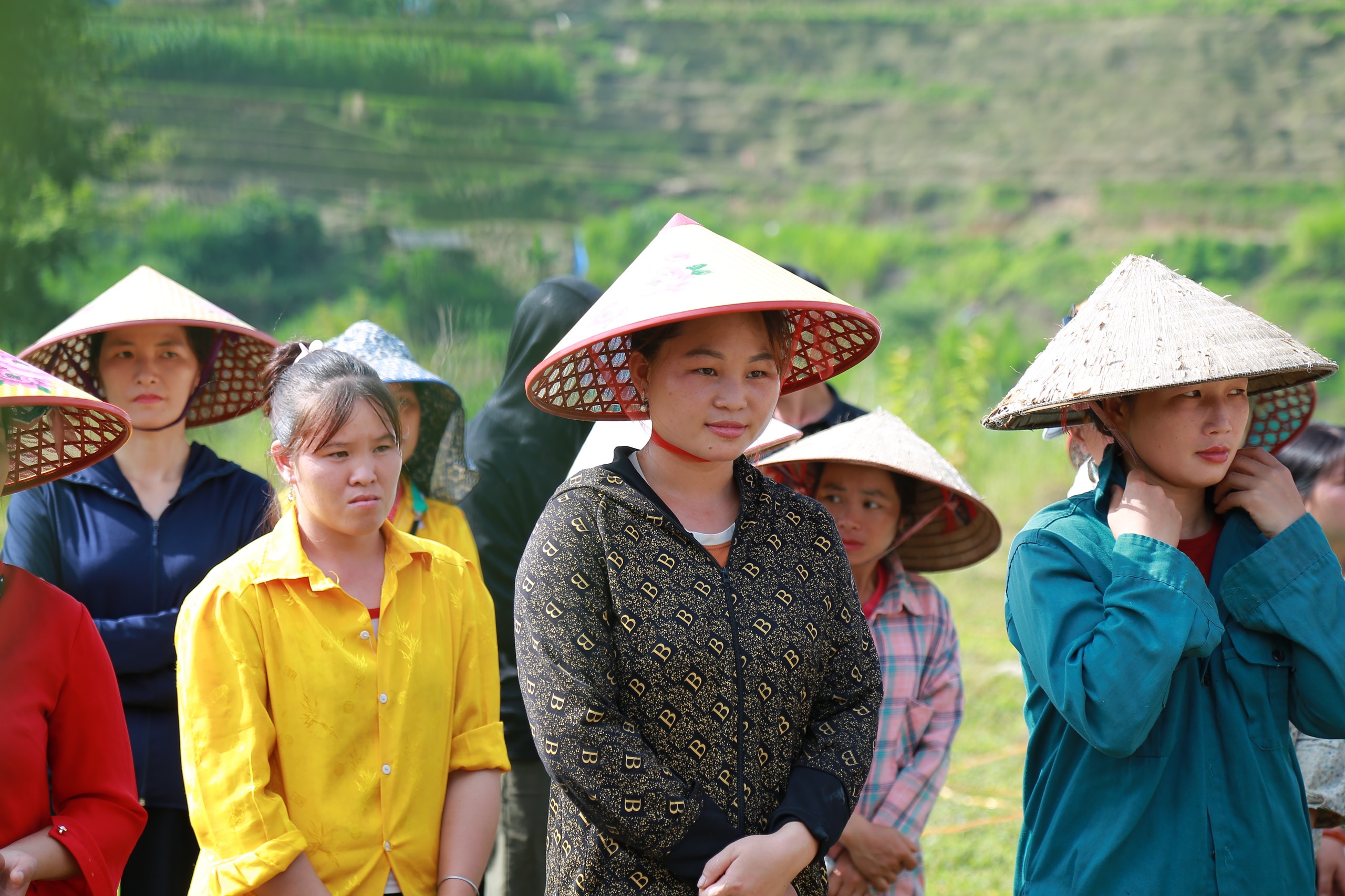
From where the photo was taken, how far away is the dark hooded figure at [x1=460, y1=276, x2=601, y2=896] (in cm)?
293

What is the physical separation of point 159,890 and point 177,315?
129cm

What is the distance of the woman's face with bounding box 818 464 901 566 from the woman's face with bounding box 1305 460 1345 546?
3.70ft

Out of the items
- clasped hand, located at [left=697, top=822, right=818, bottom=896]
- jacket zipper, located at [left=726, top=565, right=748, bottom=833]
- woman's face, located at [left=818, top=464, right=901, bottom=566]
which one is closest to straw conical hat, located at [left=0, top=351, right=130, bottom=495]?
jacket zipper, located at [left=726, top=565, right=748, bottom=833]

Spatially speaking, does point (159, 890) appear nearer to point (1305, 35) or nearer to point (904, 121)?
point (904, 121)

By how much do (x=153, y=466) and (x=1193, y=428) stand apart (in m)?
2.21

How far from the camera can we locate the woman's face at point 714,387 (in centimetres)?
182

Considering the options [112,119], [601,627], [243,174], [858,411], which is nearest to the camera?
[601,627]

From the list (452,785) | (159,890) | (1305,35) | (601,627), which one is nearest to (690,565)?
(601,627)

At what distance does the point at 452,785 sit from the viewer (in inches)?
80.8

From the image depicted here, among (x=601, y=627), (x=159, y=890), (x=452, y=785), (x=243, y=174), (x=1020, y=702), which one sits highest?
(x=243, y=174)

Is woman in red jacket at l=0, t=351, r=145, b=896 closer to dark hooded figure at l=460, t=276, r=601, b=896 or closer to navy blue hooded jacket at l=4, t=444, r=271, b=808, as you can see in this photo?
navy blue hooded jacket at l=4, t=444, r=271, b=808

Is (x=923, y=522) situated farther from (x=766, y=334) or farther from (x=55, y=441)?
(x=55, y=441)

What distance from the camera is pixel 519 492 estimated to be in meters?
3.13

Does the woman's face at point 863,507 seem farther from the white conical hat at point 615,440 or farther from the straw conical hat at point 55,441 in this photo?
the straw conical hat at point 55,441
